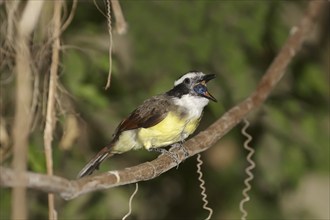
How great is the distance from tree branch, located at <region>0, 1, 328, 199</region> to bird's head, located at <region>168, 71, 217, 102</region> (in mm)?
141

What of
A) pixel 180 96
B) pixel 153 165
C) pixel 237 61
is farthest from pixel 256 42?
pixel 153 165

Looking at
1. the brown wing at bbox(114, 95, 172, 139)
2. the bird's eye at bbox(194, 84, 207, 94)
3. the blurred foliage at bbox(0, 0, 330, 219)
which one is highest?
the blurred foliage at bbox(0, 0, 330, 219)

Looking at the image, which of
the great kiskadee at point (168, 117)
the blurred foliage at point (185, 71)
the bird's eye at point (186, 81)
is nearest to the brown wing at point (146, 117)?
the great kiskadee at point (168, 117)

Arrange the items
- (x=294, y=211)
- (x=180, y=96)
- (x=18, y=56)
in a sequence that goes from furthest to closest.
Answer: (x=294, y=211), (x=180, y=96), (x=18, y=56)

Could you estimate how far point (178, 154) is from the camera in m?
2.35

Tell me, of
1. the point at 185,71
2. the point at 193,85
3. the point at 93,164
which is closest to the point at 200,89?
the point at 193,85

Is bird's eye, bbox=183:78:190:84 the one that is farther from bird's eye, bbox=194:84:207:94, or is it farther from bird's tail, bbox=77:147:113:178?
bird's tail, bbox=77:147:113:178

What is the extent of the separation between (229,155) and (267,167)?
22.4 inches

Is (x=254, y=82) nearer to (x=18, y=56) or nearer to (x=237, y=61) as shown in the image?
(x=237, y=61)

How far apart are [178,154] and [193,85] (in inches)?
13.2

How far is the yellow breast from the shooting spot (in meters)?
2.53

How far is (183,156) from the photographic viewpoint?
234 centimetres

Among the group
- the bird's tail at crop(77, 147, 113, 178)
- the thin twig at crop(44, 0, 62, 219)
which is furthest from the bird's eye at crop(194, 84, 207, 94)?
the thin twig at crop(44, 0, 62, 219)

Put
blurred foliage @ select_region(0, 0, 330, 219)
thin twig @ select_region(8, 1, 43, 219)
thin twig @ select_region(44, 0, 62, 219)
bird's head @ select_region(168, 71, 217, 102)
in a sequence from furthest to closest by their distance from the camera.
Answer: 1. blurred foliage @ select_region(0, 0, 330, 219)
2. bird's head @ select_region(168, 71, 217, 102)
3. thin twig @ select_region(44, 0, 62, 219)
4. thin twig @ select_region(8, 1, 43, 219)
